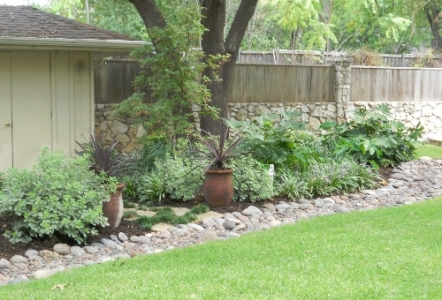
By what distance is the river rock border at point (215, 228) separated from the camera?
664 centimetres

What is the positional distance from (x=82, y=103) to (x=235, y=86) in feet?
17.5

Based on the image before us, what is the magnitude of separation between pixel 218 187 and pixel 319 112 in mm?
7987

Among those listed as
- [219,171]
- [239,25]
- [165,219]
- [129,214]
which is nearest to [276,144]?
[219,171]

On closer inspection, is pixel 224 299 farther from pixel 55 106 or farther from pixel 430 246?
pixel 55 106

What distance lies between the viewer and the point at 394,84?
1875 centimetres

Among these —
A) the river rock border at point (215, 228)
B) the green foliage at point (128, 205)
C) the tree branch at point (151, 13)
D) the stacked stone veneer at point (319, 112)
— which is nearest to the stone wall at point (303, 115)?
the stacked stone veneer at point (319, 112)

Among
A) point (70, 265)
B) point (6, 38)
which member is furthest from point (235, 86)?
point (70, 265)

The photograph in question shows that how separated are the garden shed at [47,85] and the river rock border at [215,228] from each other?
3.17 metres

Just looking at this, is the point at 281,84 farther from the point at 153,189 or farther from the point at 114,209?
the point at 114,209

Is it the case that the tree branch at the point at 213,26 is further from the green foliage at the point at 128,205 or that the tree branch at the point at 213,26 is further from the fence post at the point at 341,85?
the fence post at the point at 341,85

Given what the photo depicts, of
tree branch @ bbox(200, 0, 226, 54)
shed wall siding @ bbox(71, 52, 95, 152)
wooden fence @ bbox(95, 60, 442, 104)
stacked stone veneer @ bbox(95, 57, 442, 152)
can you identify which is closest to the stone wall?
stacked stone veneer @ bbox(95, 57, 442, 152)

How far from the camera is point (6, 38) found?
9.21 m

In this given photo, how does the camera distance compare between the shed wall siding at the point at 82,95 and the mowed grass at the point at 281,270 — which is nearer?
the mowed grass at the point at 281,270

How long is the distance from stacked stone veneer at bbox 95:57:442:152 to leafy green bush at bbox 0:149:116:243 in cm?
519
